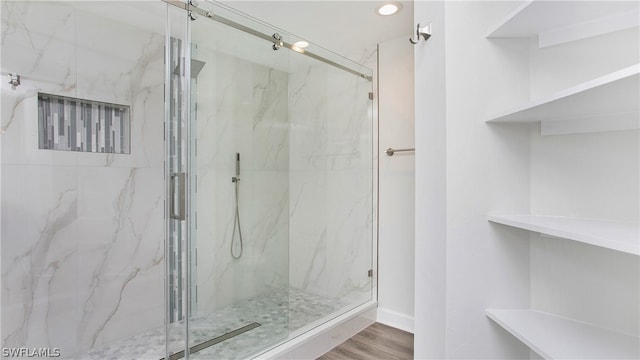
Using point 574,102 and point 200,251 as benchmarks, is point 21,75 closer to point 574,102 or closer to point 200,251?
point 200,251

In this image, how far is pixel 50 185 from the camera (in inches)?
74.4

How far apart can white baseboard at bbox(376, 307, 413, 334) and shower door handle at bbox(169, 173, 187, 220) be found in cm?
179

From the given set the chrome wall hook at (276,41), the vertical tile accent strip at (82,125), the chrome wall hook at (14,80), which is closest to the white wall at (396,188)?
the chrome wall hook at (276,41)

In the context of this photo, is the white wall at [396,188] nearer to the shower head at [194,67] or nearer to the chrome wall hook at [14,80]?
the shower head at [194,67]

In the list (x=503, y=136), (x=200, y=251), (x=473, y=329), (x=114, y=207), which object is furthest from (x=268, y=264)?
(x=503, y=136)

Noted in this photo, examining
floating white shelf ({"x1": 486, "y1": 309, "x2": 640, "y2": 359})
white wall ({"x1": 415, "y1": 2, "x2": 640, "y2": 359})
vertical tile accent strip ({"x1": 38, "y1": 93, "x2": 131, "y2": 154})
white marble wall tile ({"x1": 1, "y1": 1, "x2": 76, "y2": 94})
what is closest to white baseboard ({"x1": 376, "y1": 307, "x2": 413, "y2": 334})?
white wall ({"x1": 415, "y1": 2, "x2": 640, "y2": 359})

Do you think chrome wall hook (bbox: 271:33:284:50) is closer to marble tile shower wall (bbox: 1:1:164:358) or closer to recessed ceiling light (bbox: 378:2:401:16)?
recessed ceiling light (bbox: 378:2:401:16)

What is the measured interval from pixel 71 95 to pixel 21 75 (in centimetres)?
24

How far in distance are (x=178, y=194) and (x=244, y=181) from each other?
635mm

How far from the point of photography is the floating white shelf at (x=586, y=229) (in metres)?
0.67

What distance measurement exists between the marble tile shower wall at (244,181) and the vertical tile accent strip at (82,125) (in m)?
0.78

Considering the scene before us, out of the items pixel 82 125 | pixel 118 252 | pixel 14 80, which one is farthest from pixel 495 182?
pixel 14 80

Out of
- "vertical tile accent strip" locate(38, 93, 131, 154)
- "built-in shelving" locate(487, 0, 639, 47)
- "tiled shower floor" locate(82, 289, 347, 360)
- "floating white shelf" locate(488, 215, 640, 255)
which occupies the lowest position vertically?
"tiled shower floor" locate(82, 289, 347, 360)

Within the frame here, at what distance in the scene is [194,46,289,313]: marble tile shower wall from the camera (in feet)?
6.28
